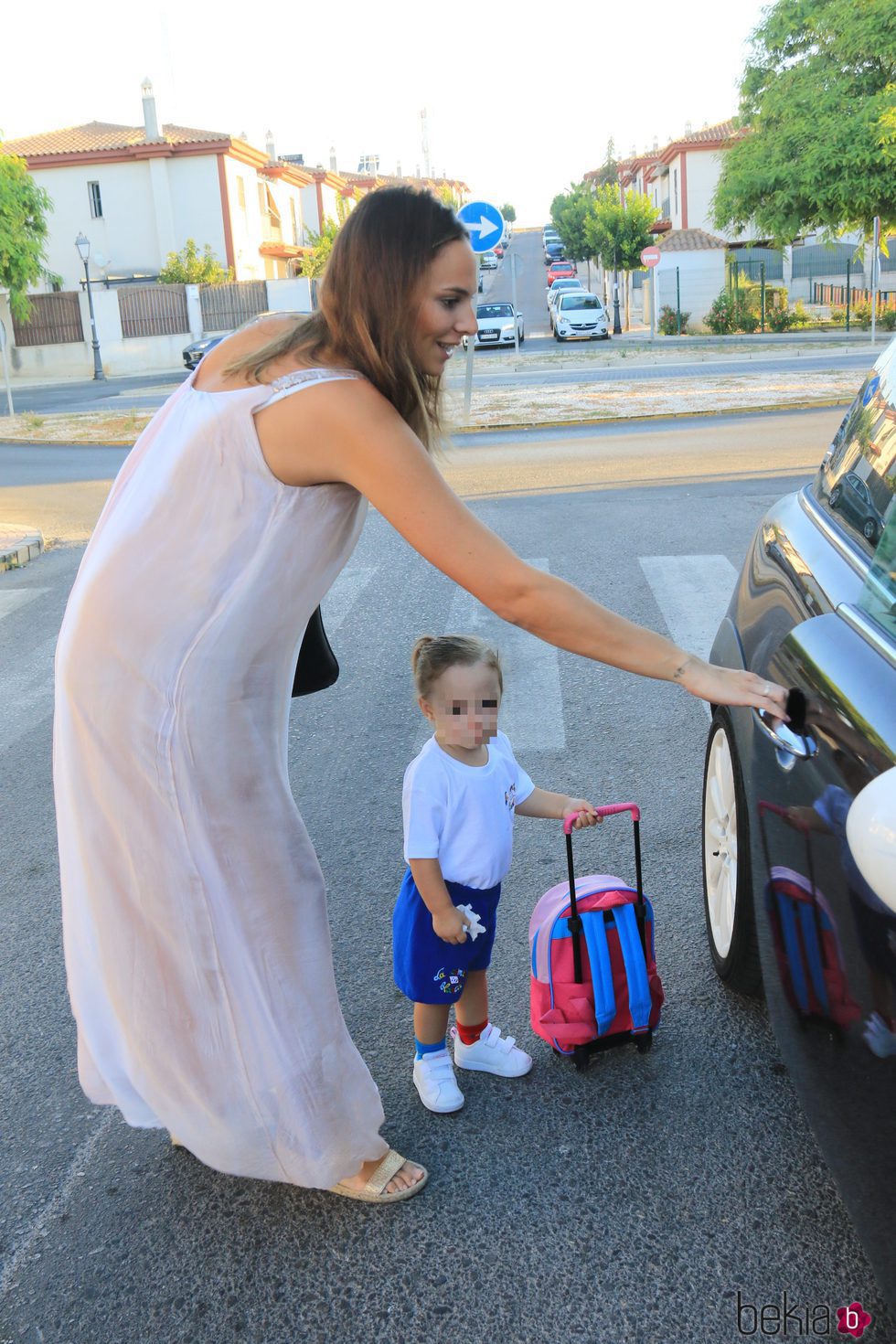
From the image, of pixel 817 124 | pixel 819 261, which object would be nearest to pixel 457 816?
pixel 817 124

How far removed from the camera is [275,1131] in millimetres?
2316

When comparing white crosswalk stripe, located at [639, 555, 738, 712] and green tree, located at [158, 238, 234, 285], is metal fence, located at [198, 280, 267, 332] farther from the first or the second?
white crosswalk stripe, located at [639, 555, 738, 712]

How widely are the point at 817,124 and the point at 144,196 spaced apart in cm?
2949

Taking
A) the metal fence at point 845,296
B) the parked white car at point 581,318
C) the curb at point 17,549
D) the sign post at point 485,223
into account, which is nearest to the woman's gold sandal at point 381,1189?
the curb at point 17,549

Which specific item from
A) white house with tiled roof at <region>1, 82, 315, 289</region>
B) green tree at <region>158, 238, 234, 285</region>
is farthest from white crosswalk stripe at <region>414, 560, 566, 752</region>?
white house with tiled roof at <region>1, 82, 315, 289</region>

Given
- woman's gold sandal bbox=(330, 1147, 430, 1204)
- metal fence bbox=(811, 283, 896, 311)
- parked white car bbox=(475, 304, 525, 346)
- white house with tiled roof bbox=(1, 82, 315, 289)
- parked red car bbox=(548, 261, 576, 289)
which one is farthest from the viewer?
parked red car bbox=(548, 261, 576, 289)

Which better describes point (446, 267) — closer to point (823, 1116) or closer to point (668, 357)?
point (823, 1116)

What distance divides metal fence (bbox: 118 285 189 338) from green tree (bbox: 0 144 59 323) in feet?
10.9

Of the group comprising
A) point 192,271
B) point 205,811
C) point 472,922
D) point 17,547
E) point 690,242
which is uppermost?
point 690,242

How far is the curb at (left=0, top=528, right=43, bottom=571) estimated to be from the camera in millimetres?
9648

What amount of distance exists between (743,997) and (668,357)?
28853 mm

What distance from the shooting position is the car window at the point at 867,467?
97.7 inches

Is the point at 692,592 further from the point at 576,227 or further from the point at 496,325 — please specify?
the point at 576,227

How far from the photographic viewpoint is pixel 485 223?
51.6ft
